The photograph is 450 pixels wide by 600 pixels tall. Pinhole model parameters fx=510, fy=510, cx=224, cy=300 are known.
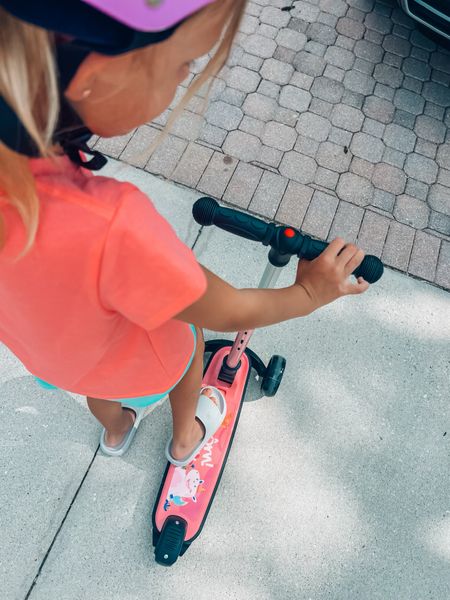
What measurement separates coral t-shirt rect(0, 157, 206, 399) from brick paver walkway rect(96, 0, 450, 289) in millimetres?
1659

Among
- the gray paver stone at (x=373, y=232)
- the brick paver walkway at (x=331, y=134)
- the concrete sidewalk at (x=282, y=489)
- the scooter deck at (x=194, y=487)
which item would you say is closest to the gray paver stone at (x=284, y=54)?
the brick paver walkway at (x=331, y=134)

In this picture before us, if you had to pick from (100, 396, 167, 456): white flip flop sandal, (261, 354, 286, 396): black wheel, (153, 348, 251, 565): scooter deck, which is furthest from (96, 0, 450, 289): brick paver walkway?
(100, 396, 167, 456): white flip flop sandal

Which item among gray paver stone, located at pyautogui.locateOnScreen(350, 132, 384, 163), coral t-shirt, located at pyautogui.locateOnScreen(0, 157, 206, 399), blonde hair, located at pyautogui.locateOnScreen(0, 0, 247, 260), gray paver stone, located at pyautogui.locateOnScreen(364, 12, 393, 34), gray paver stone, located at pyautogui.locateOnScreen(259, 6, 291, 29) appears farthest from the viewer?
gray paver stone, located at pyautogui.locateOnScreen(364, 12, 393, 34)

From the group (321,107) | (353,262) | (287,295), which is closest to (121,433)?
(287,295)

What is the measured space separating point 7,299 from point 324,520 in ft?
4.91

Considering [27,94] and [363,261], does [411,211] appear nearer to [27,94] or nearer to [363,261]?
[363,261]

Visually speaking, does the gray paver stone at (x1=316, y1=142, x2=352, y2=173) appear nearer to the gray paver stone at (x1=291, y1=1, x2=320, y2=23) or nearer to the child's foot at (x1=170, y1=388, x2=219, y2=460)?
the gray paver stone at (x1=291, y1=1, x2=320, y2=23)

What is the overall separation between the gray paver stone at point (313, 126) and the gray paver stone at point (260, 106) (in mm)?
170

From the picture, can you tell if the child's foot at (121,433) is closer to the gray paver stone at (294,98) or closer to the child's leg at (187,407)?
the child's leg at (187,407)

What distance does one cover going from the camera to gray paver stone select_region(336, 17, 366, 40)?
3289 millimetres

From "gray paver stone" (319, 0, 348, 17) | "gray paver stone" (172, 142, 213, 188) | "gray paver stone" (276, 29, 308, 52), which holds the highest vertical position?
"gray paver stone" (319, 0, 348, 17)

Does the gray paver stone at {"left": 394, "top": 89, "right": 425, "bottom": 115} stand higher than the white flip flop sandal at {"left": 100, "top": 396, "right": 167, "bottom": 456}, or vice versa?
the gray paver stone at {"left": 394, "top": 89, "right": 425, "bottom": 115}

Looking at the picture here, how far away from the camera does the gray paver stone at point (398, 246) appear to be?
2.51 metres

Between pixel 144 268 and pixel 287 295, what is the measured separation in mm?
415
